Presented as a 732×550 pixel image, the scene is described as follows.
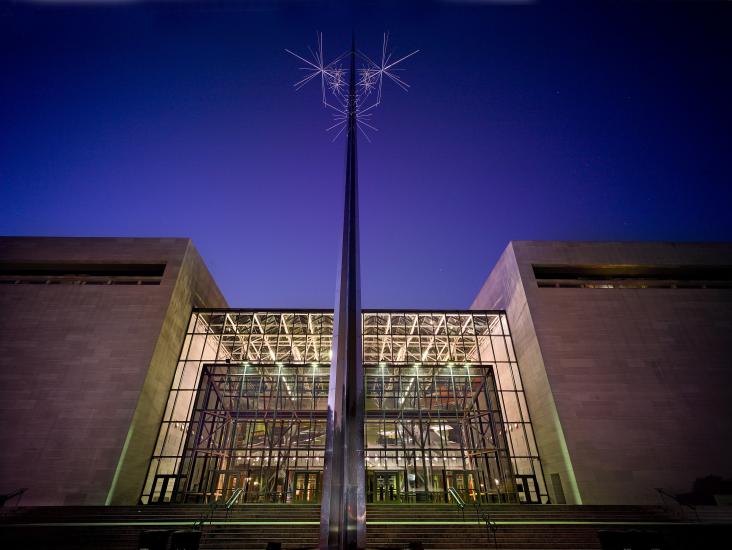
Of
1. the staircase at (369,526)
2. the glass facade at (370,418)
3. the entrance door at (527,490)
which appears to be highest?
the glass facade at (370,418)

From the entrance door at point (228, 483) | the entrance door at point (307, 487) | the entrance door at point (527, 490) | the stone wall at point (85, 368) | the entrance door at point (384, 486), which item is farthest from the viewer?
the entrance door at point (307, 487)

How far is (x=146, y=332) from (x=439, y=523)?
17.8 meters

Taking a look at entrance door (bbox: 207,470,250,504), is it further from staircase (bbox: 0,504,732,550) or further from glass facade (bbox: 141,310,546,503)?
staircase (bbox: 0,504,732,550)

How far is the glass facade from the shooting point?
2120 cm

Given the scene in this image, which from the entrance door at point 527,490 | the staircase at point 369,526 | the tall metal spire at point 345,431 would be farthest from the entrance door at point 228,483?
the tall metal spire at point 345,431

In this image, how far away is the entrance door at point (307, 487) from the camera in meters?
23.2

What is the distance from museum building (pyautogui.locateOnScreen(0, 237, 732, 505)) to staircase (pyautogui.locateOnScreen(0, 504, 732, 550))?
1865 mm

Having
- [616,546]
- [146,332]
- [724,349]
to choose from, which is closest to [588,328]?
[724,349]

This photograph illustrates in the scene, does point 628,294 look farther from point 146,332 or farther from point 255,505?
point 146,332

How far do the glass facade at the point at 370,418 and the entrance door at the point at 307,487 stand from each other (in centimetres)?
8

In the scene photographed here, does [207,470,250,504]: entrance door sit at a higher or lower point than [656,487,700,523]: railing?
higher

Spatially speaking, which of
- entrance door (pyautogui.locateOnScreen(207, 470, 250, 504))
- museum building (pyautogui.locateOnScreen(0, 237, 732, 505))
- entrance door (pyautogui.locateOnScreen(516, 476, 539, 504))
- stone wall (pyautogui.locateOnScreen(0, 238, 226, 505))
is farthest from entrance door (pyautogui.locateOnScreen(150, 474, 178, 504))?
entrance door (pyautogui.locateOnScreen(516, 476, 539, 504))

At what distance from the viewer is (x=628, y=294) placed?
21672 millimetres

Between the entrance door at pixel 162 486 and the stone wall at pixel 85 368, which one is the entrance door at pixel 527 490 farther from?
the stone wall at pixel 85 368
